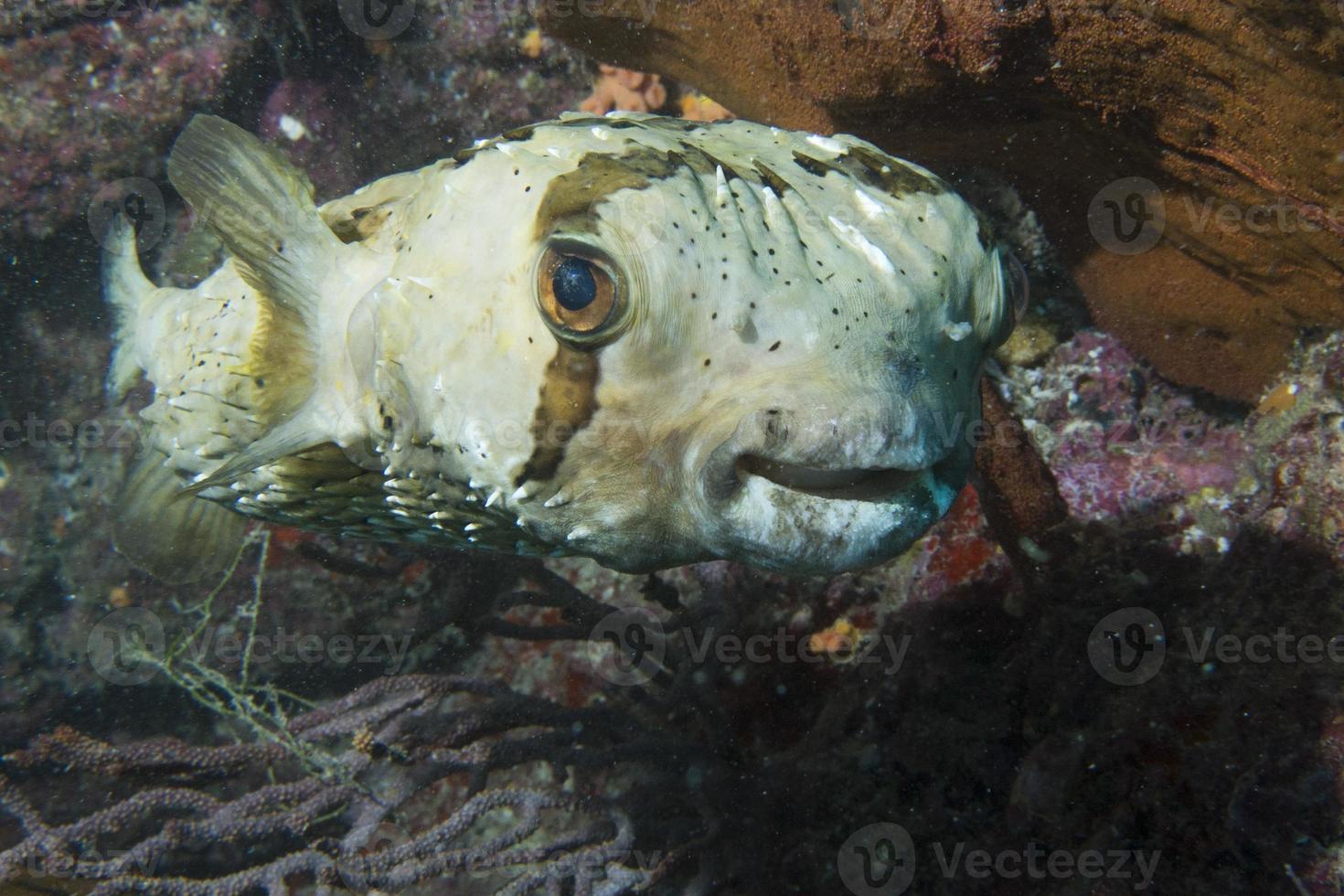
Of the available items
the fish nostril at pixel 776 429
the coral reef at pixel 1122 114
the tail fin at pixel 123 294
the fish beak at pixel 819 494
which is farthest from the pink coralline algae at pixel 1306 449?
the tail fin at pixel 123 294

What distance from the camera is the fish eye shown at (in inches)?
61.8

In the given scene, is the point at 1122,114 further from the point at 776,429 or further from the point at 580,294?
the point at 580,294

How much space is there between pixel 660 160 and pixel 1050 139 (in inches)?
89.1

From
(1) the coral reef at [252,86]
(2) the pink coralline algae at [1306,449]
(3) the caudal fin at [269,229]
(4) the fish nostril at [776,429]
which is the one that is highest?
(1) the coral reef at [252,86]

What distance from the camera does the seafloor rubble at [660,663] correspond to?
2641 millimetres

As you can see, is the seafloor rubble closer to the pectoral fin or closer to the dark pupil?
the pectoral fin

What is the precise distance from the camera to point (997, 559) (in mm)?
3447

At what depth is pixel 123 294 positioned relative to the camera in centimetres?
381

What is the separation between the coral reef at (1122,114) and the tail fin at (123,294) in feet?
8.50

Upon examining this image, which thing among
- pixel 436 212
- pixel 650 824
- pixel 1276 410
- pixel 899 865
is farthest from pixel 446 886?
pixel 1276 410

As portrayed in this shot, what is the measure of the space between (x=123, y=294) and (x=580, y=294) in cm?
355

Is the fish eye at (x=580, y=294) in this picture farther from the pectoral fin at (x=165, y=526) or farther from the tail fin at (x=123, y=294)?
the tail fin at (x=123, y=294)

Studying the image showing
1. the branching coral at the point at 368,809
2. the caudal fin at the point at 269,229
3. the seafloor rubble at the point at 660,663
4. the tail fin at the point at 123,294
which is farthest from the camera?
the branching coral at the point at 368,809

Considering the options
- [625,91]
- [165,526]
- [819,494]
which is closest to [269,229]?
[819,494]
